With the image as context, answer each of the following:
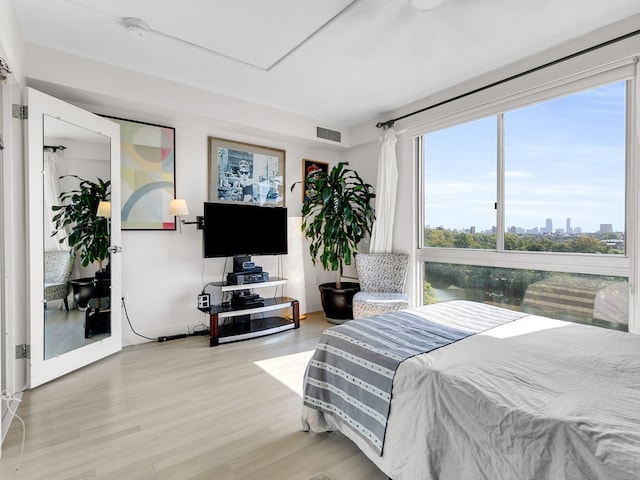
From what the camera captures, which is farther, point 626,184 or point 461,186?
point 461,186

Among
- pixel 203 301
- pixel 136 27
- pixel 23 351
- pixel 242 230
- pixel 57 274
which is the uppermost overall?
pixel 136 27

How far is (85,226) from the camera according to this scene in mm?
2781

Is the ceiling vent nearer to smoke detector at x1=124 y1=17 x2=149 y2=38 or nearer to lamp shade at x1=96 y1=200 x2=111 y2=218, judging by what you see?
smoke detector at x1=124 y1=17 x2=149 y2=38

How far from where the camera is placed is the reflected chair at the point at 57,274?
2459mm

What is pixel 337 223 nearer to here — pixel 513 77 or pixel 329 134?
pixel 329 134

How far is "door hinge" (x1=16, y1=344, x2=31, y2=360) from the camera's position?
7.69ft

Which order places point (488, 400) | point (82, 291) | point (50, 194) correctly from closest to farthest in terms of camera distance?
point (488, 400)
point (50, 194)
point (82, 291)

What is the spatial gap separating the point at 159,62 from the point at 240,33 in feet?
3.01

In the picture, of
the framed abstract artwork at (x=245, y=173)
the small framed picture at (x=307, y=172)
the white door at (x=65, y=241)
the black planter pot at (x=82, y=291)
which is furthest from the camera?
the small framed picture at (x=307, y=172)

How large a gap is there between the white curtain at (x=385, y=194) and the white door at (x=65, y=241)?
287 cm

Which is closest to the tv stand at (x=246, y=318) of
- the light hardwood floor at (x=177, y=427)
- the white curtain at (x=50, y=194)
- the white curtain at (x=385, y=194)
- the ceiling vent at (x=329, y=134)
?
the light hardwood floor at (x=177, y=427)

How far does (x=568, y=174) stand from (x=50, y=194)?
4.20m

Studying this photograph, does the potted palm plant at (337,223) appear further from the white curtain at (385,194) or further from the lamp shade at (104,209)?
the lamp shade at (104,209)

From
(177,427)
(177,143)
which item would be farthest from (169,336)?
(177,143)
